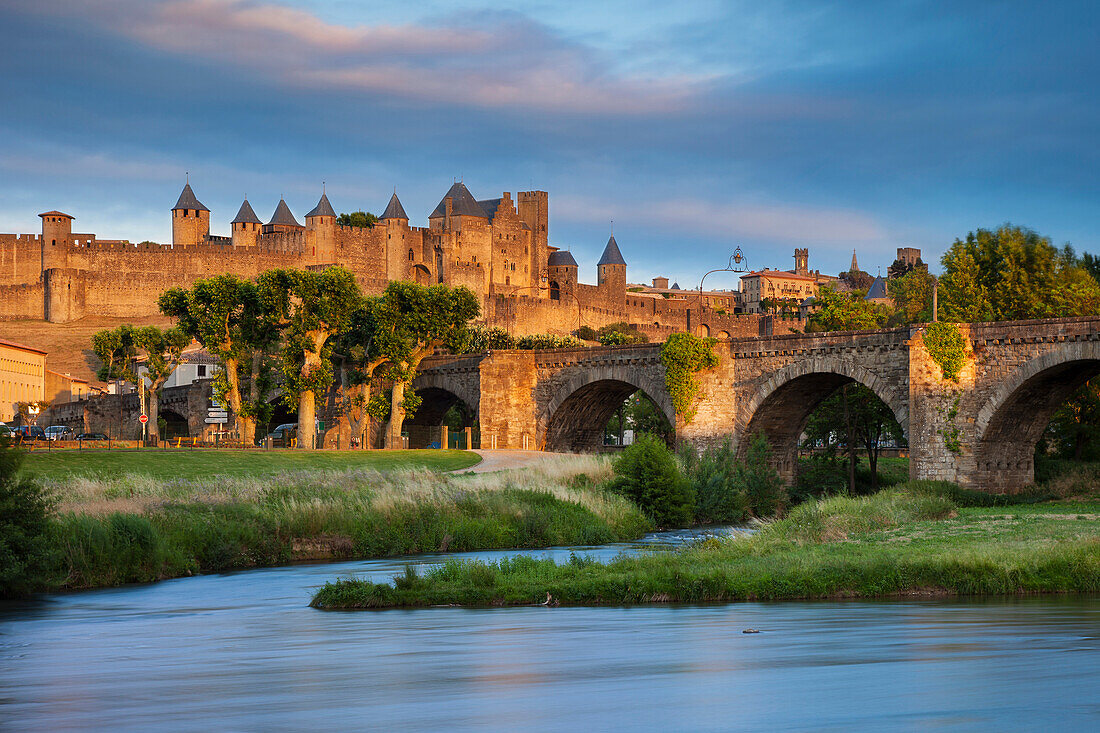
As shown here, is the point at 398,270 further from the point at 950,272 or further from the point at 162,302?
the point at 950,272

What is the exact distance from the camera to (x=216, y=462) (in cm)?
4303

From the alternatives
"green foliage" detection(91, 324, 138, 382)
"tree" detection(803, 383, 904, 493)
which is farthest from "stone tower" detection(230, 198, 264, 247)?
"tree" detection(803, 383, 904, 493)

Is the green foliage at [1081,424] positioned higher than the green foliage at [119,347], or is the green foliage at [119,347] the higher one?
the green foliage at [119,347]

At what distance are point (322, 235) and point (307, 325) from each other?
63.3 meters

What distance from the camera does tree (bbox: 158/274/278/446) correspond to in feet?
199

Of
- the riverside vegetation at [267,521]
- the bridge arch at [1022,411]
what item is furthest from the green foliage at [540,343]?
the riverside vegetation at [267,521]

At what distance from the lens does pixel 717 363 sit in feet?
164

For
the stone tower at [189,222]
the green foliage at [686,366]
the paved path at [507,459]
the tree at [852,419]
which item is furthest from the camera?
the stone tower at [189,222]

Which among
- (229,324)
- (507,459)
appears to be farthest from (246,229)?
(507,459)

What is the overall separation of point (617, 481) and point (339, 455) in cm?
1587

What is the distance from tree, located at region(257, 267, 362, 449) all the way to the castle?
164ft

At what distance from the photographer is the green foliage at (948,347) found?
40281 millimetres

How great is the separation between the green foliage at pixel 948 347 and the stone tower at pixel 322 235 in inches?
3384

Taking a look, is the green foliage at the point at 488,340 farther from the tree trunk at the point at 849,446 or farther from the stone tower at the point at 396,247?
the tree trunk at the point at 849,446
